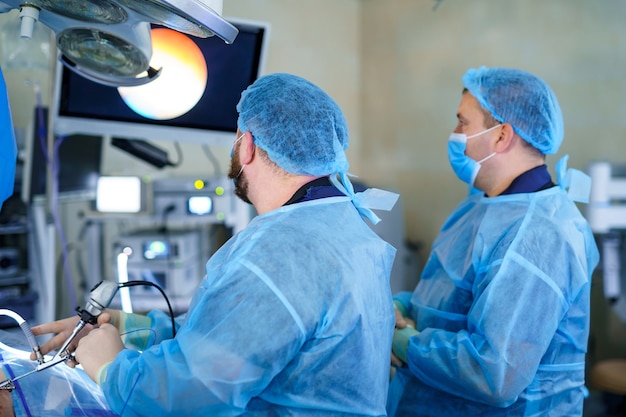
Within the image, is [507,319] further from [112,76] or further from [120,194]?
[120,194]

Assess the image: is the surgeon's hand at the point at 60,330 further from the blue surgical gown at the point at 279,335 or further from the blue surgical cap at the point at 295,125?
the blue surgical cap at the point at 295,125

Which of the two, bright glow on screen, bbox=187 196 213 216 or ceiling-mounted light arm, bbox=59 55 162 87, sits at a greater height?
ceiling-mounted light arm, bbox=59 55 162 87

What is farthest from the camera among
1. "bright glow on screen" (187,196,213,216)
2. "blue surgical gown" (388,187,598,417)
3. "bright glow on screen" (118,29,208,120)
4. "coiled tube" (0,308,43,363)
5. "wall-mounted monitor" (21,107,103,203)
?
"bright glow on screen" (187,196,213,216)

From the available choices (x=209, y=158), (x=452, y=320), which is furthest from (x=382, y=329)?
(x=209, y=158)

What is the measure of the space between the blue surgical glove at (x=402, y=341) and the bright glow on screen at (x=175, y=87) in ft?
4.19

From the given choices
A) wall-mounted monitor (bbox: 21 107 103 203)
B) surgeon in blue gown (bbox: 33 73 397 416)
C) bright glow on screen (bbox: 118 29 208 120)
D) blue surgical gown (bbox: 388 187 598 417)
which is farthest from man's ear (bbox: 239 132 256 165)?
wall-mounted monitor (bbox: 21 107 103 203)

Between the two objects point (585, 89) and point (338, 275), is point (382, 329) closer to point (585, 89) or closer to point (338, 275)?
point (338, 275)

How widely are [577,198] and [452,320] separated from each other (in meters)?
0.52

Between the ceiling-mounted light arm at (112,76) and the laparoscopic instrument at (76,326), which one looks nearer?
the laparoscopic instrument at (76,326)

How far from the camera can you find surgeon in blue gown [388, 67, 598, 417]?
4.48 feet

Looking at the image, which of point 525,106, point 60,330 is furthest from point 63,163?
point 525,106

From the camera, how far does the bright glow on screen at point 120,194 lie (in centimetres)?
256

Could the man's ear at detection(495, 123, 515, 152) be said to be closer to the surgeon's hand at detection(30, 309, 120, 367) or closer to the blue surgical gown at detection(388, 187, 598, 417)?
the blue surgical gown at detection(388, 187, 598, 417)

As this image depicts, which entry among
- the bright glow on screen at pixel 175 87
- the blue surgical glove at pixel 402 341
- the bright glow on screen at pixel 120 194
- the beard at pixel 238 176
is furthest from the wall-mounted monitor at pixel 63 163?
the blue surgical glove at pixel 402 341
